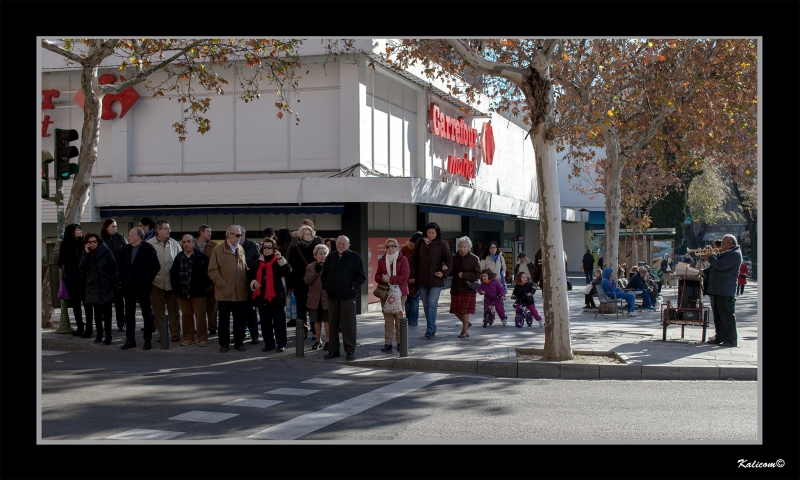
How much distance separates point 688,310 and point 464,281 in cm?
374

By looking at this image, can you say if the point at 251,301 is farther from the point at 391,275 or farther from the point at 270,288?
the point at 391,275

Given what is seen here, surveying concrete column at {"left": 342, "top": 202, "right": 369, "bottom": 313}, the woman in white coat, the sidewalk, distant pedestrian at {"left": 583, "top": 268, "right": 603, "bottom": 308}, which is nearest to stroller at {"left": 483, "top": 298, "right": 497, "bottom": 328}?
the sidewalk

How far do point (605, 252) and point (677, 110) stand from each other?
3.95m

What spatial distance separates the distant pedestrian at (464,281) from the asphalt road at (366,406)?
3.37 meters

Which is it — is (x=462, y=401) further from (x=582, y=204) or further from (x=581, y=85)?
(x=582, y=204)

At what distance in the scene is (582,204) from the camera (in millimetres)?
50750

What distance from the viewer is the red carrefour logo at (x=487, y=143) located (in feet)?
94.8

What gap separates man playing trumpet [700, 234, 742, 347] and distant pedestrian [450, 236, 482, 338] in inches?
153

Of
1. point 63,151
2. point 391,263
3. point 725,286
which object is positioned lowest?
point 725,286

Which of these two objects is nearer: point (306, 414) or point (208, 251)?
point (306, 414)

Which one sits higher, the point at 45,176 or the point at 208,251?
the point at 45,176

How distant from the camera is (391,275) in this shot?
12.7 meters

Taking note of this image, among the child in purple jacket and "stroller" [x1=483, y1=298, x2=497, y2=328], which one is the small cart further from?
"stroller" [x1=483, y1=298, x2=497, y2=328]

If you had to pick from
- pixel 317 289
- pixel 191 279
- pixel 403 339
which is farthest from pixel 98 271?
pixel 403 339
